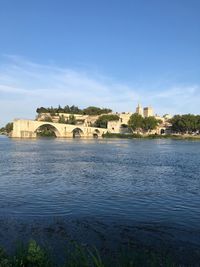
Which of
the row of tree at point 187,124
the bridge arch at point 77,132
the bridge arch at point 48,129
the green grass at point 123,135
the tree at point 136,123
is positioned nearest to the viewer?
the bridge arch at point 48,129

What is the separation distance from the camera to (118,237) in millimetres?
12078

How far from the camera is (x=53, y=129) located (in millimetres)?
143750

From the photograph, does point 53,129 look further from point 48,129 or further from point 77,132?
point 77,132

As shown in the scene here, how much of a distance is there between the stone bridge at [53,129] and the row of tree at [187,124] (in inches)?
1272

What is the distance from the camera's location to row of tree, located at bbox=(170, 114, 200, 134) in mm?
153312

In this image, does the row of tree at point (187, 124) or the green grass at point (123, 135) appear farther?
the green grass at point (123, 135)

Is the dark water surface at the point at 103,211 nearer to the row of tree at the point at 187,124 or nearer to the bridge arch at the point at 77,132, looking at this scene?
the bridge arch at the point at 77,132

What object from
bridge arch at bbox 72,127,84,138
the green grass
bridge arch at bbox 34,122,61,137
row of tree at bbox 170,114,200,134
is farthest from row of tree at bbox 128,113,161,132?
bridge arch at bbox 34,122,61,137

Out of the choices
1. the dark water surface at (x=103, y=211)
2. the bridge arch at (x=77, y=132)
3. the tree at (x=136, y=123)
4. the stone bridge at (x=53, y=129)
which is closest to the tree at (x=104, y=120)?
the stone bridge at (x=53, y=129)

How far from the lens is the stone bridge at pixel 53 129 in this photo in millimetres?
122019

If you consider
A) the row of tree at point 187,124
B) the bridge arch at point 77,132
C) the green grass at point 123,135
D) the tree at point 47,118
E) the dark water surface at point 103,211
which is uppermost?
the tree at point 47,118

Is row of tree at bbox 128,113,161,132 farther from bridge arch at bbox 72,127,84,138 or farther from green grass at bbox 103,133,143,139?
bridge arch at bbox 72,127,84,138

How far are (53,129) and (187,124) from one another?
173 feet

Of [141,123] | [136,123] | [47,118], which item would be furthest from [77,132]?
[141,123]
